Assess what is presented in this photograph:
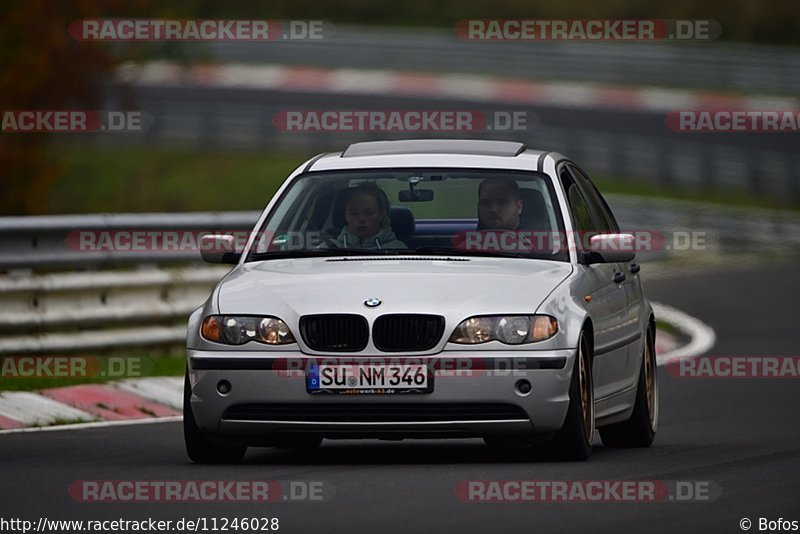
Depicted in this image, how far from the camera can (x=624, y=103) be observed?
4853 cm

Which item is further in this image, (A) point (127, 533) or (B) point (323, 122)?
(B) point (323, 122)

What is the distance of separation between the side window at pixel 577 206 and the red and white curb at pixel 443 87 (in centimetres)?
3455

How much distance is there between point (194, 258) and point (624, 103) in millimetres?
31458

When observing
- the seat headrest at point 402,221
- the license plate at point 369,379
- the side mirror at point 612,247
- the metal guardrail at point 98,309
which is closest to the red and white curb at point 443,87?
the metal guardrail at point 98,309

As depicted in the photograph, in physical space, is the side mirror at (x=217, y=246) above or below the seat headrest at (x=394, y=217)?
below

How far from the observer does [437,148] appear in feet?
38.7

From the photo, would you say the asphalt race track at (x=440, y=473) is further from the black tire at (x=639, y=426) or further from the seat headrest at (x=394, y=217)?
the seat headrest at (x=394, y=217)

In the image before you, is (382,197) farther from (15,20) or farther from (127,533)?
(15,20)

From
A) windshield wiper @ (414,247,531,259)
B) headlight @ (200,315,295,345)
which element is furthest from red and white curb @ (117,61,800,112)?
headlight @ (200,315,295,345)

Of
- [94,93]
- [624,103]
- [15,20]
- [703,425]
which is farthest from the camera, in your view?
[624,103]

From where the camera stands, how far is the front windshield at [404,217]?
1104 cm

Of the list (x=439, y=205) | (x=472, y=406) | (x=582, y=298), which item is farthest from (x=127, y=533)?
(x=439, y=205)

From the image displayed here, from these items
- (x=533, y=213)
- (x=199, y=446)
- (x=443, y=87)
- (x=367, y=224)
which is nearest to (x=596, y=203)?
(x=533, y=213)

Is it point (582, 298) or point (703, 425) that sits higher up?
point (582, 298)
